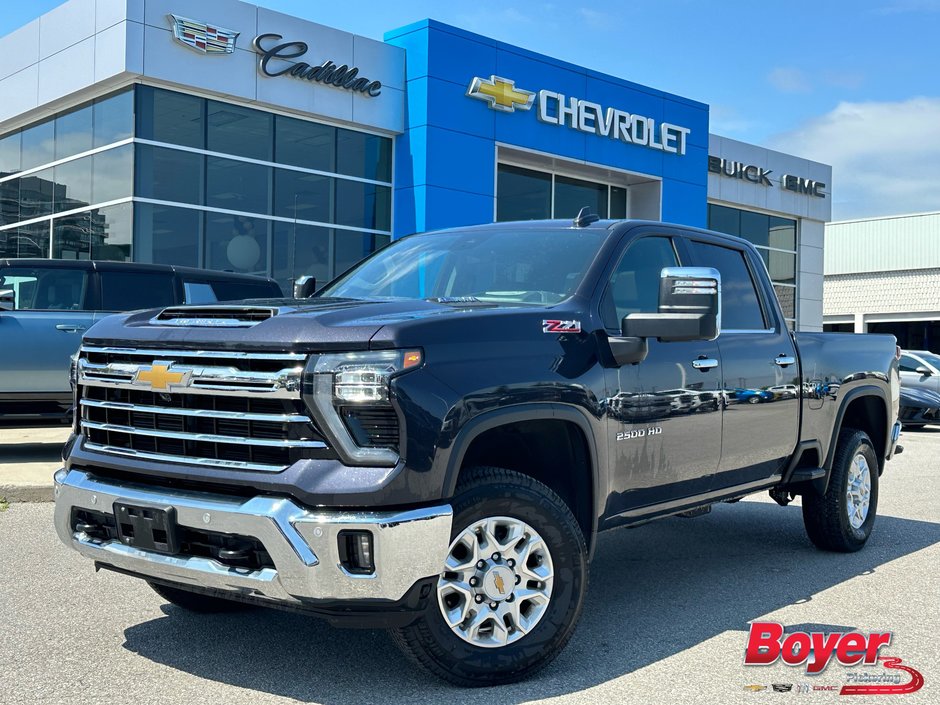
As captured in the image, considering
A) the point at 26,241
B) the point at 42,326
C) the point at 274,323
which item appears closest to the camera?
the point at 274,323

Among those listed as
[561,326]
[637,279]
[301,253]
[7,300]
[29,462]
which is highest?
[301,253]

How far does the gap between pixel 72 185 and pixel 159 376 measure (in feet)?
53.6

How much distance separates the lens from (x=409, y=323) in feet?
12.1

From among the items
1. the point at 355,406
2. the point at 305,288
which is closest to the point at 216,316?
the point at 355,406

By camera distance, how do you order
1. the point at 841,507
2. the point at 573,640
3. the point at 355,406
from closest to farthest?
1. the point at 355,406
2. the point at 573,640
3. the point at 841,507

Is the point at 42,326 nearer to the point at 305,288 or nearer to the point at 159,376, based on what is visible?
the point at 305,288

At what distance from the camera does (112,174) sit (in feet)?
57.9

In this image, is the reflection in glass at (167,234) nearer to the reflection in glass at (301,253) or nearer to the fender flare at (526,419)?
the reflection in glass at (301,253)

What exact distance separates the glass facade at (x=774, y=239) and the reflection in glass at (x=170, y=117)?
17232mm

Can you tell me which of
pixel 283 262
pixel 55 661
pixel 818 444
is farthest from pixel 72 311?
pixel 283 262

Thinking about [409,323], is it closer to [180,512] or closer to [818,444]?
[180,512]

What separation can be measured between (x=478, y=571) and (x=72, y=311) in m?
7.65

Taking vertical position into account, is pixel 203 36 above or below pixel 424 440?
above

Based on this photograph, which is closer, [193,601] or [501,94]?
[193,601]
